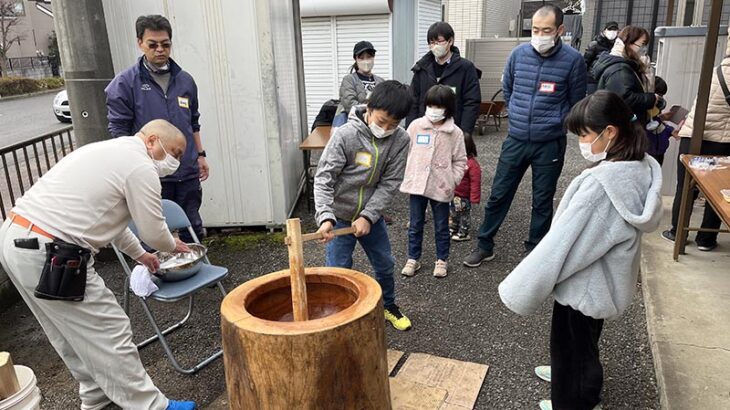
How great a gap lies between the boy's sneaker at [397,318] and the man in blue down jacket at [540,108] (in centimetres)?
133

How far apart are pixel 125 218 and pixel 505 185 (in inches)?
115

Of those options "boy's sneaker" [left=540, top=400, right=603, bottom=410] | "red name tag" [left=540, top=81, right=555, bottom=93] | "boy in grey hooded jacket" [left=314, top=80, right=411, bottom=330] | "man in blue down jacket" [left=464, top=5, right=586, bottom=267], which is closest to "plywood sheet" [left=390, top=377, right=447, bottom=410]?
"boy's sneaker" [left=540, top=400, right=603, bottom=410]

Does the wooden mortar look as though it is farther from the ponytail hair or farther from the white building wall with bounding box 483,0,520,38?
the white building wall with bounding box 483,0,520,38

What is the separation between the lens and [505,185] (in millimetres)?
4348

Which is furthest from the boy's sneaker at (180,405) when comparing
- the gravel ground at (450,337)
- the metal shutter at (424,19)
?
the metal shutter at (424,19)

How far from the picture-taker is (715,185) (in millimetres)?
3320

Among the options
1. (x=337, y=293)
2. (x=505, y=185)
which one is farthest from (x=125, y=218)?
(x=505, y=185)

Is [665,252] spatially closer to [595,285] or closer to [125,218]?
[595,285]

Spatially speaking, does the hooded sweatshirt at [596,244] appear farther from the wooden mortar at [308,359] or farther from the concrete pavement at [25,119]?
the concrete pavement at [25,119]

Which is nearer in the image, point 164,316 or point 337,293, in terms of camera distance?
point 337,293

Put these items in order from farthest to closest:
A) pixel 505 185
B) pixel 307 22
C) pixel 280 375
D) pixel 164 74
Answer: pixel 307 22 < pixel 505 185 < pixel 164 74 < pixel 280 375

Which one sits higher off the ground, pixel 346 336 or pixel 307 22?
pixel 307 22

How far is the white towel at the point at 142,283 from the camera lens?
117 inches

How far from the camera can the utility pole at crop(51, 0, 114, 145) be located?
4.31 meters
